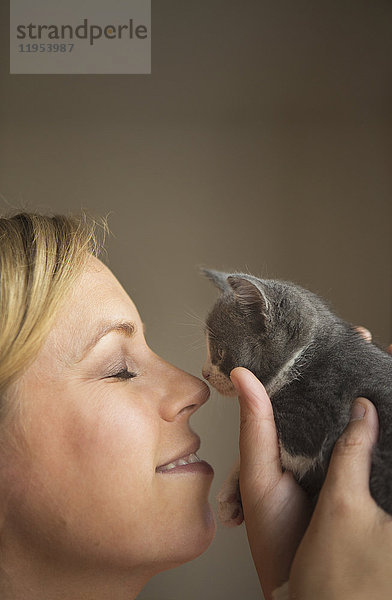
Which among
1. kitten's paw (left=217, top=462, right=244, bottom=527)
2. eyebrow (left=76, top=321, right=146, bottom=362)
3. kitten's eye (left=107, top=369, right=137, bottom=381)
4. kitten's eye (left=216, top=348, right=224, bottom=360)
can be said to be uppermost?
eyebrow (left=76, top=321, right=146, bottom=362)

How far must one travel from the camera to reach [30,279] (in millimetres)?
909

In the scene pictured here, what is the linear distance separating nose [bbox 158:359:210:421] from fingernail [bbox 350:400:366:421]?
0.26 metres

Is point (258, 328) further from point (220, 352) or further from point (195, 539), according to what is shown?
point (195, 539)

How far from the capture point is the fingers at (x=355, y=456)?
2.63 feet

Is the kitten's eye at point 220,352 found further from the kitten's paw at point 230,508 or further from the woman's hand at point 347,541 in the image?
the woman's hand at point 347,541

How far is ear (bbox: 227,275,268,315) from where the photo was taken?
1078 millimetres

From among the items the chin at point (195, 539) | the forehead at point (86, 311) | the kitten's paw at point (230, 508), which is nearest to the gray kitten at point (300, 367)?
the kitten's paw at point (230, 508)

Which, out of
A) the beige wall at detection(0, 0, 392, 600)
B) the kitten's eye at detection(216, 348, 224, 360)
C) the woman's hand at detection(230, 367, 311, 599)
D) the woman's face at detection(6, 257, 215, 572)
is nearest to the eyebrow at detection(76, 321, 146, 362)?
the woman's face at detection(6, 257, 215, 572)

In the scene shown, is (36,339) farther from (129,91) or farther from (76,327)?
(129,91)

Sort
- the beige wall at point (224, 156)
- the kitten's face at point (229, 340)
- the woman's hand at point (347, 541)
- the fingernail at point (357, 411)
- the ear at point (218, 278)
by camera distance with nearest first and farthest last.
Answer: the woman's hand at point (347, 541) < the fingernail at point (357, 411) < the kitten's face at point (229, 340) < the ear at point (218, 278) < the beige wall at point (224, 156)

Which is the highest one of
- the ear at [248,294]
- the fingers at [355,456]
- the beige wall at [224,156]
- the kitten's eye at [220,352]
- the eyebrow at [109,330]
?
the beige wall at [224,156]

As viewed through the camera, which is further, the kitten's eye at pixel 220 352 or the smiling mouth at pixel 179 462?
the kitten's eye at pixel 220 352

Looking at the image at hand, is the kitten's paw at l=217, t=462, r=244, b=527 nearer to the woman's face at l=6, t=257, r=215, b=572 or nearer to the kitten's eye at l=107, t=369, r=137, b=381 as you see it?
the woman's face at l=6, t=257, r=215, b=572

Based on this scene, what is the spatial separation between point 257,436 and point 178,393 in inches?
5.9
